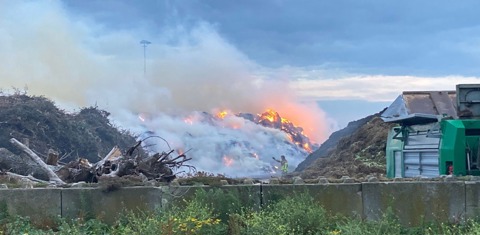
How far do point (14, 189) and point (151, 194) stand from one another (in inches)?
68.0

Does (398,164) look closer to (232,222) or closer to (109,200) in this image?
(232,222)

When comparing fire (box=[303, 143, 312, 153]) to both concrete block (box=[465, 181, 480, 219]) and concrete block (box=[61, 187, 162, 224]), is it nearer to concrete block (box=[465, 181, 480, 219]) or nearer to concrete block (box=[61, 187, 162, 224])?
concrete block (box=[465, 181, 480, 219])

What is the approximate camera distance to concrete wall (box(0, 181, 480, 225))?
22.4 feet

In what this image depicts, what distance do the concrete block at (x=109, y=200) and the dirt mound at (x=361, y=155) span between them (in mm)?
5987

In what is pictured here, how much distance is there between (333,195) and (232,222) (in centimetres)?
149

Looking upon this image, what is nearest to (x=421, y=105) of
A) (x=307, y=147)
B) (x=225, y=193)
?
(x=225, y=193)

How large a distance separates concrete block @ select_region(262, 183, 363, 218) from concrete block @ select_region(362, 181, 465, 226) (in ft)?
0.41

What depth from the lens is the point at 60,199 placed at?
6.95 m

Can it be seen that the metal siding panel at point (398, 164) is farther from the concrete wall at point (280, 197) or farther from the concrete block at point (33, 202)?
the concrete block at point (33, 202)

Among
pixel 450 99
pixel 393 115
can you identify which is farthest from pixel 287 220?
pixel 450 99

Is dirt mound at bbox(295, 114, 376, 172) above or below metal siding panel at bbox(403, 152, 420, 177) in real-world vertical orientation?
above

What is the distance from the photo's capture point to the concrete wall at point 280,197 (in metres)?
6.83

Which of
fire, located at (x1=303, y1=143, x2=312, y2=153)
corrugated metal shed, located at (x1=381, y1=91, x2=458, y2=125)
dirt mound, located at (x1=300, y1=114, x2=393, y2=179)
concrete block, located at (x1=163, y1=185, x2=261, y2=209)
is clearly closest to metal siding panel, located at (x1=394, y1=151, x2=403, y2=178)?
corrugated metal shed, located at (x1=381, y1=91, x2=458, y2=125)

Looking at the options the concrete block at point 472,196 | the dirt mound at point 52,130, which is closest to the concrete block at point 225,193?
the concrete block at point 472,196
